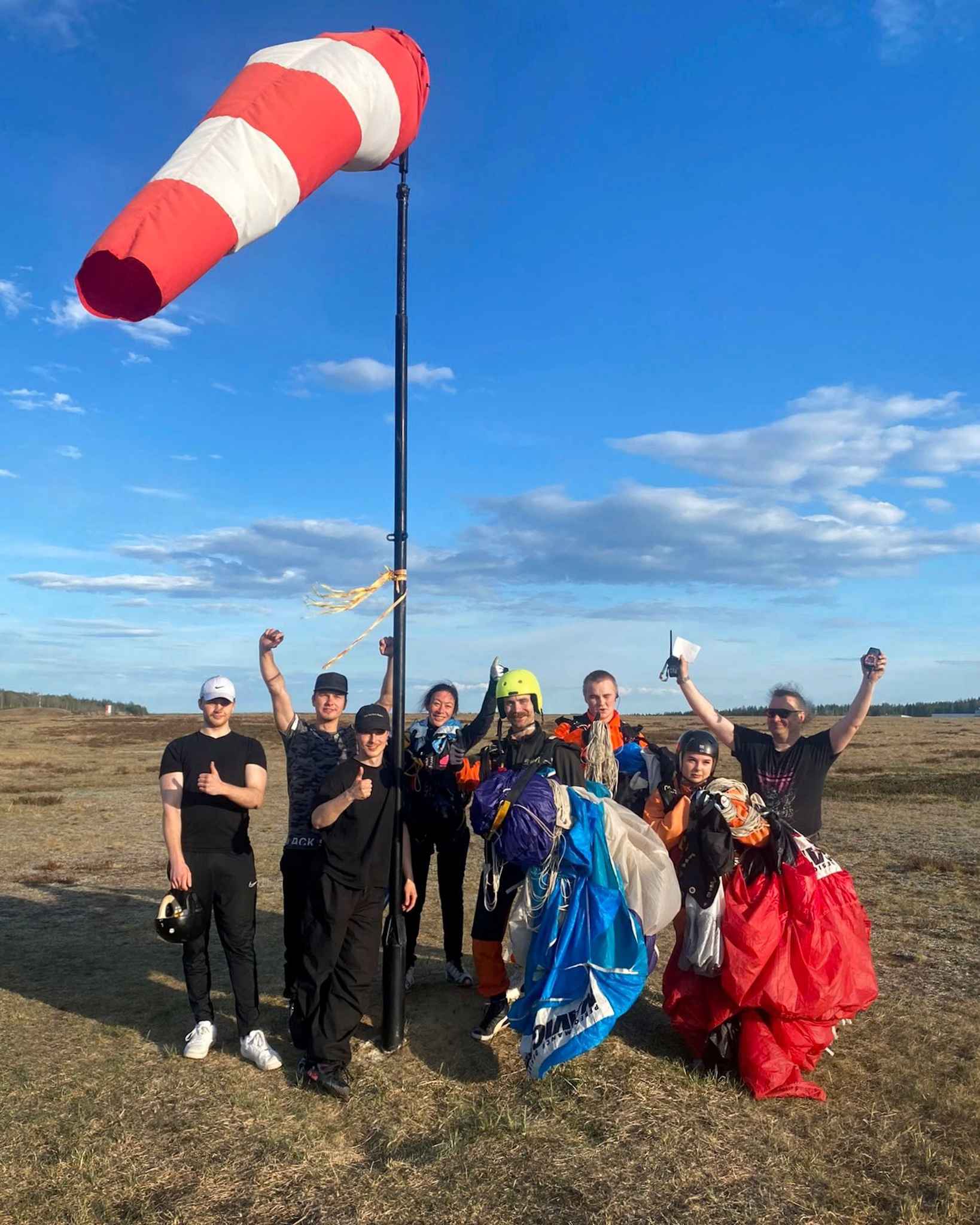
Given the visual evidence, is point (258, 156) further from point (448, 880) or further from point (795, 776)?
point (448, 880)

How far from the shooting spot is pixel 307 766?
5.42 meters

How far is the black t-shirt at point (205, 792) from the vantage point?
4.96 m

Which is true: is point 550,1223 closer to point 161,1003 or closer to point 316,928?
point 316,928

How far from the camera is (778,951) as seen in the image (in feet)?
14.7

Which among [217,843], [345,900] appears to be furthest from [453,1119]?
[217,843]

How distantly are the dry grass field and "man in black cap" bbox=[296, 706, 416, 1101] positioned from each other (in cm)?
30

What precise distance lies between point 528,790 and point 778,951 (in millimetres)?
1458

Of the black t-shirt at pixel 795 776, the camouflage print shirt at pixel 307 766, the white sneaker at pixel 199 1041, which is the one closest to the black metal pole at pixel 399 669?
the camouflage print shirt at pixel 307 766

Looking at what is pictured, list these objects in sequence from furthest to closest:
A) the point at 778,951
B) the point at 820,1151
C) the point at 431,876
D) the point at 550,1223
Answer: the point at 431,876 < the point at 778,951 < the point at 820,1151 < the point at 550,1223

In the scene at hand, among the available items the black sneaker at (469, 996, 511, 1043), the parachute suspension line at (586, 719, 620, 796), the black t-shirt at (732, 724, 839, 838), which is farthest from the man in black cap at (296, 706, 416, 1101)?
the black t-shirt at (732, 724, 839, 838)

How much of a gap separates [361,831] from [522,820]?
95 cm

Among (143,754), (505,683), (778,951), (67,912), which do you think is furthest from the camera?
(143,754)

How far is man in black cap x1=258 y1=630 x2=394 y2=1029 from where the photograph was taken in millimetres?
5328

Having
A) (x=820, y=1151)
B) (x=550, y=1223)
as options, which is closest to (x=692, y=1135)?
(x=820, y=1151)
